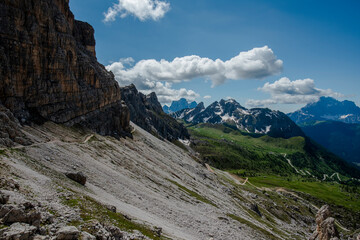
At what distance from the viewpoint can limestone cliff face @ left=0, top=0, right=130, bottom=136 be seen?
68188 millimetres

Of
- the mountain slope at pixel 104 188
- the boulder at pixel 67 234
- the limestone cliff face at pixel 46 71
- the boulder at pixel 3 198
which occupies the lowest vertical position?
the mountain slope at pixel 104 188

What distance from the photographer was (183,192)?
263ft

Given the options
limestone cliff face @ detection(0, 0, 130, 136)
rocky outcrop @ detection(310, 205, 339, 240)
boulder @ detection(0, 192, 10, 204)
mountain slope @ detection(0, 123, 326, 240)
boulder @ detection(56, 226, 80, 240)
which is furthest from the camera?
limestone cliff face @ detection(0, 0, 130, 136)

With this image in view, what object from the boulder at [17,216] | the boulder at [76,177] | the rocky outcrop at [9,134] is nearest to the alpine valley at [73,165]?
the boulder at [17,216]

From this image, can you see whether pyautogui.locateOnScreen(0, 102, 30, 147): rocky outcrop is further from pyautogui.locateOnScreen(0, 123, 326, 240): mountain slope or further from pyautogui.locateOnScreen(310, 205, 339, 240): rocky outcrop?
pyautogui.locateOnScreen(310, 205, 339, 240): rocky outcrop

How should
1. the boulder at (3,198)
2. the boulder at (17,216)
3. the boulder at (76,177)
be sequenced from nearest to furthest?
the boulder at (17,216), the boulder at (3,198), the boulder at (76,177)

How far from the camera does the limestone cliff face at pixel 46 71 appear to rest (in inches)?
2685

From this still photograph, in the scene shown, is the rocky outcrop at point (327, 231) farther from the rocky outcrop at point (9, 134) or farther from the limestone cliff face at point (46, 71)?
the limestone cliff face at point (46, 71)

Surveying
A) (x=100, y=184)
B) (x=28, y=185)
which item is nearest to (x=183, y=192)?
(x=100, y=184)

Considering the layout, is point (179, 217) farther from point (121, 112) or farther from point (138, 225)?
point (121, 112)

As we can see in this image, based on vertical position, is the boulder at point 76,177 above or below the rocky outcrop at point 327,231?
below

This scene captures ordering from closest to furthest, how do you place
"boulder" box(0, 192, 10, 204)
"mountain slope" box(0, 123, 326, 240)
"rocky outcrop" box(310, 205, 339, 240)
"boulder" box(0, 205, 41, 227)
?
"boulder" box(0, 205, 41, 227), "boulder" box(0, 192, 10, 204), "mountain slope" box(0, 123, 326, 240), "rocky outcrop" box(310, 205, 339, 240)

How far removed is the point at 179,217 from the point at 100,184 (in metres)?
19.7

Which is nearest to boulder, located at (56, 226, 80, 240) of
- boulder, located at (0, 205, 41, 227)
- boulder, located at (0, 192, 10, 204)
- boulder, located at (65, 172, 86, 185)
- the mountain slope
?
the mountain slope
